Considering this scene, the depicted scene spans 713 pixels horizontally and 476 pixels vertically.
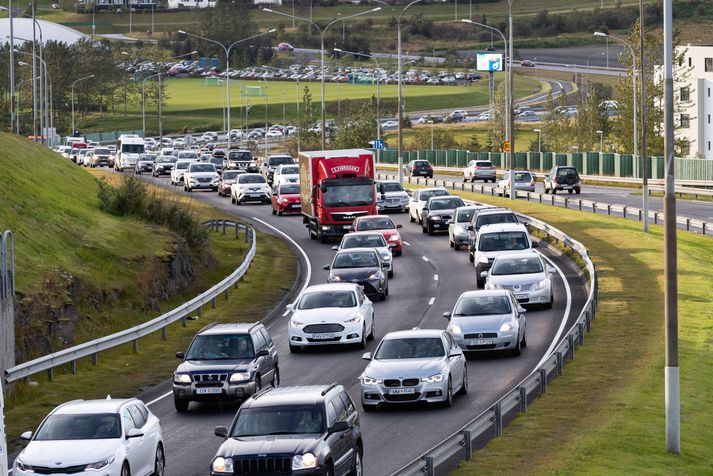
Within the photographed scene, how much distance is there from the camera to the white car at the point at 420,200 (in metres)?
65.2

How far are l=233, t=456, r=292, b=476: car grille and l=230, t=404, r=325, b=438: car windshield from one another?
0.95 m

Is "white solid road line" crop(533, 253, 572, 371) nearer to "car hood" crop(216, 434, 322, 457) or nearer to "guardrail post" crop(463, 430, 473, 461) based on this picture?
"guardrail post" crop(463, 430, 473, 461)

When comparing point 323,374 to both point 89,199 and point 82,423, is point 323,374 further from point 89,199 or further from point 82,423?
point 89,199

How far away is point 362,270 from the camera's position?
139 ft

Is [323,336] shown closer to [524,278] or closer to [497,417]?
[524,278]

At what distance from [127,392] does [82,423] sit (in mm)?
9696

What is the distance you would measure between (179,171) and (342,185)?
35460mm

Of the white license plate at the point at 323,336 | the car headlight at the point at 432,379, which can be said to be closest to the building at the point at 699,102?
the white license plate at the point at 323,336

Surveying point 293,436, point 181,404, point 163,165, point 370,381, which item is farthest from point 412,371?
point 163,165

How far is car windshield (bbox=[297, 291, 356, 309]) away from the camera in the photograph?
Answer: 34.5 m

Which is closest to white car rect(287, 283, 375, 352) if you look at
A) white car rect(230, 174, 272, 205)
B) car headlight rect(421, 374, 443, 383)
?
car headlight rect(421, 374, 443, 383)

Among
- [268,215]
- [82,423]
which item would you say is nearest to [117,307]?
[82,423]

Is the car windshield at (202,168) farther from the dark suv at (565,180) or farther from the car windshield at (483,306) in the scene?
the car windshield at (483,306)

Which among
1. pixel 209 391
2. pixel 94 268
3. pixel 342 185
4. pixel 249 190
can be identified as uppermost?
pixel 342 185
